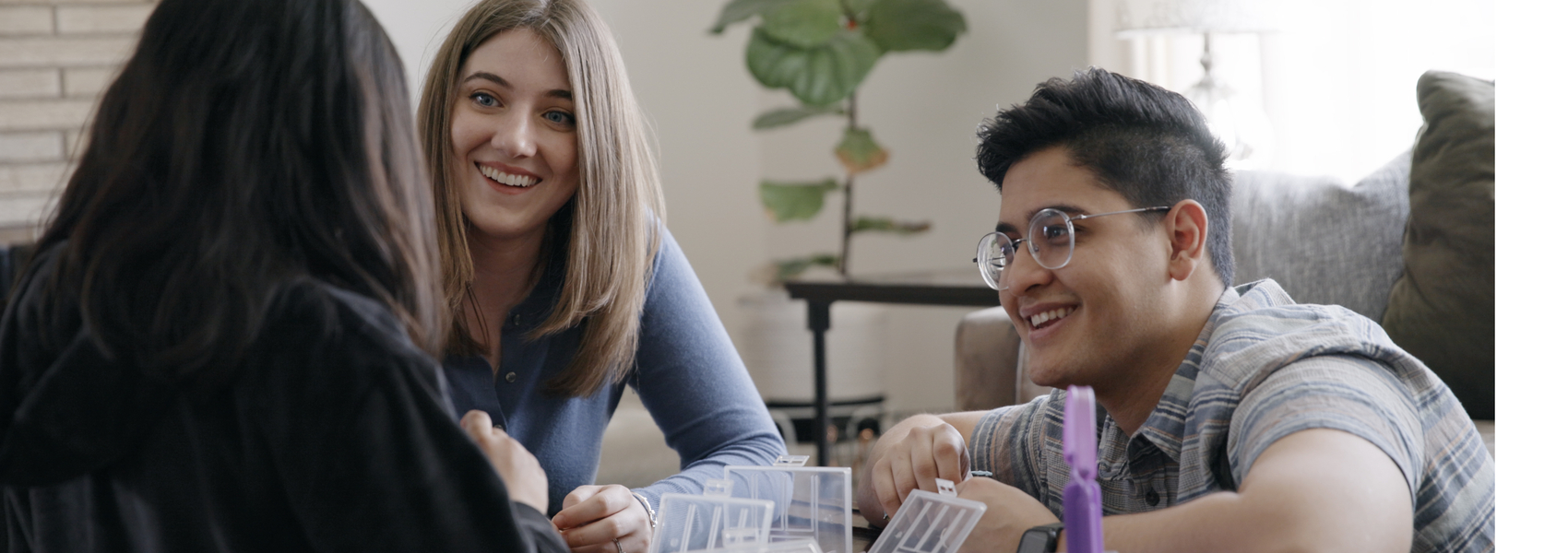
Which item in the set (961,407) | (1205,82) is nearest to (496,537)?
(961,407)

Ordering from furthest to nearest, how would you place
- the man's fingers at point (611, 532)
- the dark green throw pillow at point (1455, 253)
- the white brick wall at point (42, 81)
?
the white brick wall at point (42, 81)
the dark green throw pillow at point (1455, 253)
the man's fingers at point (611, 532)

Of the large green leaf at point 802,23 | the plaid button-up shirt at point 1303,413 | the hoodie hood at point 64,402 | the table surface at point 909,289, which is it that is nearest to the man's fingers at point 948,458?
the plaid button-up shirt at point 1303,413

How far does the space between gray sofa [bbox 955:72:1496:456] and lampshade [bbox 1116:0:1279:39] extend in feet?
1.66

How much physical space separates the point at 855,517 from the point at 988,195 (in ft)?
8.15

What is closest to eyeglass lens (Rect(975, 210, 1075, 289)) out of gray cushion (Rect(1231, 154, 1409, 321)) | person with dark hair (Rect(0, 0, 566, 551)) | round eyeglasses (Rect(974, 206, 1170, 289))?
round eyeglasses (Rect(974, 206, 1170, 289))

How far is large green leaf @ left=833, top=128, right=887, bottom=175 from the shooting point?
3178mm

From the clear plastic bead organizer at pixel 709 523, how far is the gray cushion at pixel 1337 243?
120 centimetres

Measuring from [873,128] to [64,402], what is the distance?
3110 millimetres

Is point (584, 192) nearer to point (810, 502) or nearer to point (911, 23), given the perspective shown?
point (810, 502)

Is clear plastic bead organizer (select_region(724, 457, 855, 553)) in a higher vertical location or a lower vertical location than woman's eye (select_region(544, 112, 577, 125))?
lower

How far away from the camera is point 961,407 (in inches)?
68.4

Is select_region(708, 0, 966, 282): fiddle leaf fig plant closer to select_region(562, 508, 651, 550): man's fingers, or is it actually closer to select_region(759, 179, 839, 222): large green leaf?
select_region(759, 179, 839, 222): large green leaf

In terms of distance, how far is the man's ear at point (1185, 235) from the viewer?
98 cm

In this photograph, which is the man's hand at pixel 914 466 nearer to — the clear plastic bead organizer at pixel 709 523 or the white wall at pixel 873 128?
the clear plastic bead organizer at pixel 709 523
